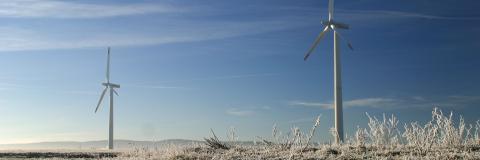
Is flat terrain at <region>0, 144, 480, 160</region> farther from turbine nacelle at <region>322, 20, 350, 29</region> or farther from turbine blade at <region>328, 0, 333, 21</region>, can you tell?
turbine blade at <region>328, 0, 333, 21</region>

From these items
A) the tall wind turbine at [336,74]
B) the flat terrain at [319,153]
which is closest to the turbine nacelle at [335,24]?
the tall wind turbine at [336,74]

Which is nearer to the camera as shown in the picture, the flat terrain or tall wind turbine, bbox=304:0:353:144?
the flat terrain

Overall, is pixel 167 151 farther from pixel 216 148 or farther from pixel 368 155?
pixel 368 155

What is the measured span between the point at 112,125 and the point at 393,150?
73704 mm

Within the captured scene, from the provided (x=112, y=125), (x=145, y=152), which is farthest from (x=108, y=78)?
(x=145, y=152)

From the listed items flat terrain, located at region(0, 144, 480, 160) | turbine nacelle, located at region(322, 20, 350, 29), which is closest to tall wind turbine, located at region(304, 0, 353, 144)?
turbine nacelle, located at region(322, 20, 350, 29)

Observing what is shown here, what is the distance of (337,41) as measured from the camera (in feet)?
166

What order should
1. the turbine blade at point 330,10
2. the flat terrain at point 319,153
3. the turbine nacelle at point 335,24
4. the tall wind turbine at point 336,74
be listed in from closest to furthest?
the flat terrain at point 319,153 < the tall wind turbine at point 336,74 < the turbine nacelle at point 335,24 < the turbine blade at point 330,10

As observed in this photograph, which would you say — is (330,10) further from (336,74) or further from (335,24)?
(336,74)

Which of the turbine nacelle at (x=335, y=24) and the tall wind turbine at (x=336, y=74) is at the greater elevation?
the turbine nacelle at (x=335, y=24)

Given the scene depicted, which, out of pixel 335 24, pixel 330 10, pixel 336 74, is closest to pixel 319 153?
pixel 336 74

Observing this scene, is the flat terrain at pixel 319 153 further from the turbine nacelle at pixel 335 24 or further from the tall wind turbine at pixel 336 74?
the turbine nacelle at pixel 335 24

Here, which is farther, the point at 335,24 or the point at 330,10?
the point at 330,10

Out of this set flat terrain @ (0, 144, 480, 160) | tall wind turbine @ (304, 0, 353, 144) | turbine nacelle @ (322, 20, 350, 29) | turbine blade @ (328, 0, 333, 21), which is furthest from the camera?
turbine blade @ (328, 0, 333, 21)
